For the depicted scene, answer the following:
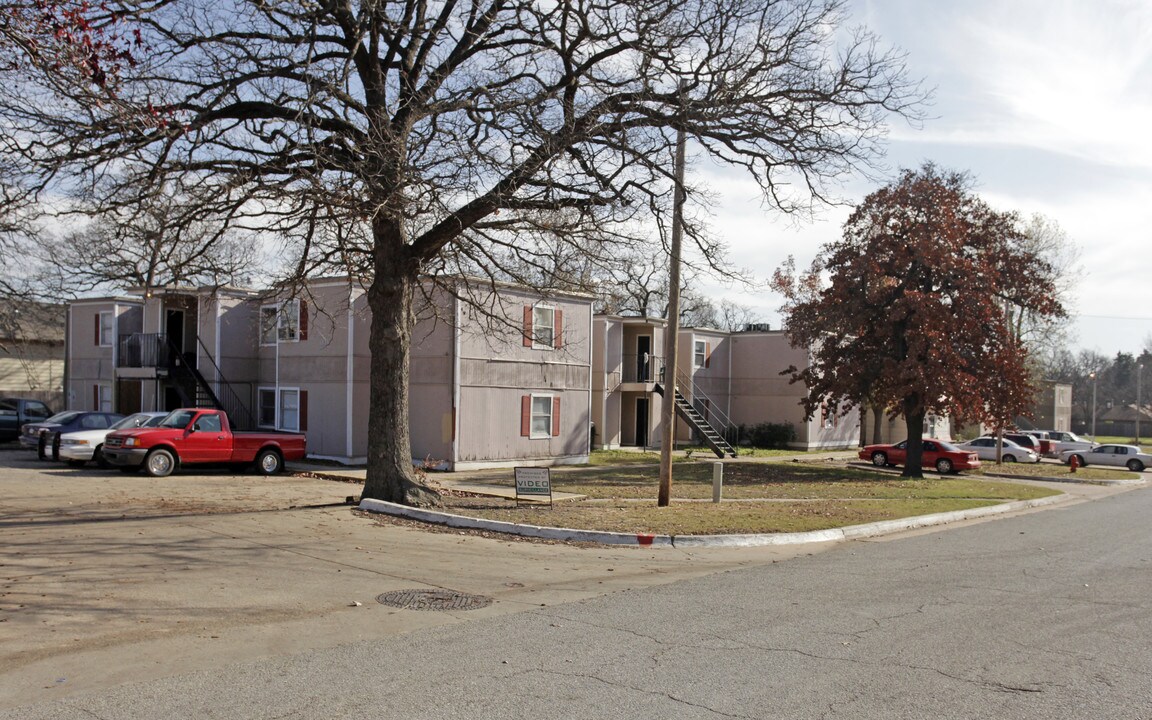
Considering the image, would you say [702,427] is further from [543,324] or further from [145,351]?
[145,351]

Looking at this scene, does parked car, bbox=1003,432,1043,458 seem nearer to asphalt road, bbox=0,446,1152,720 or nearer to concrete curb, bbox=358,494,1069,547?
concrete curb, bbox=358,494,1069,547

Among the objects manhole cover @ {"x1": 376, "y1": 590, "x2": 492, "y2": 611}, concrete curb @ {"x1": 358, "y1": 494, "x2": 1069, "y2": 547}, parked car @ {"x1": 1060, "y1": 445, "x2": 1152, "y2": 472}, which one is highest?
manhole cover @ {"x1": 376, "y1": 590, "x2": 492, "y2": 611}

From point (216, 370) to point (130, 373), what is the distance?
3.52 meters

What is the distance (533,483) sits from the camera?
17.9 m

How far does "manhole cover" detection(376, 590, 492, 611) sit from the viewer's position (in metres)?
9.24

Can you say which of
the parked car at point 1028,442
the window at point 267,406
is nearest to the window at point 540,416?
the window at point 267,406

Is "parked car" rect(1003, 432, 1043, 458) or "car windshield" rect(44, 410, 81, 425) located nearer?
"car windshield" rect(44, 410, 81, 425)

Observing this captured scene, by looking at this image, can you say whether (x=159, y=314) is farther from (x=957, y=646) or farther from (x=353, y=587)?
(x=957, y=646)

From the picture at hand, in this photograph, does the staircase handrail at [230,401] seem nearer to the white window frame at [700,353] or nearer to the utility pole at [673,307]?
the utility pole at [673,307]

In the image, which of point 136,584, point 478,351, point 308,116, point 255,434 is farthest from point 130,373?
point 136,584

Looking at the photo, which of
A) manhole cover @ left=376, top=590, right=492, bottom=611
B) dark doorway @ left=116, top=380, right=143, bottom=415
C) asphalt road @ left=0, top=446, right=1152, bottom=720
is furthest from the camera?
dark doorway @ left=116, top=380, right=143, bottom=415

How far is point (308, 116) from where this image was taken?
47.5 feet

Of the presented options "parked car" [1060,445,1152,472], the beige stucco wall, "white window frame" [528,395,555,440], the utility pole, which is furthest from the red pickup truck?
"parked car" [1060,445,1152,472]

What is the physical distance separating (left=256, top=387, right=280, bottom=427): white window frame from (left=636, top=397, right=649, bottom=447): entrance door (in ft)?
55.7
